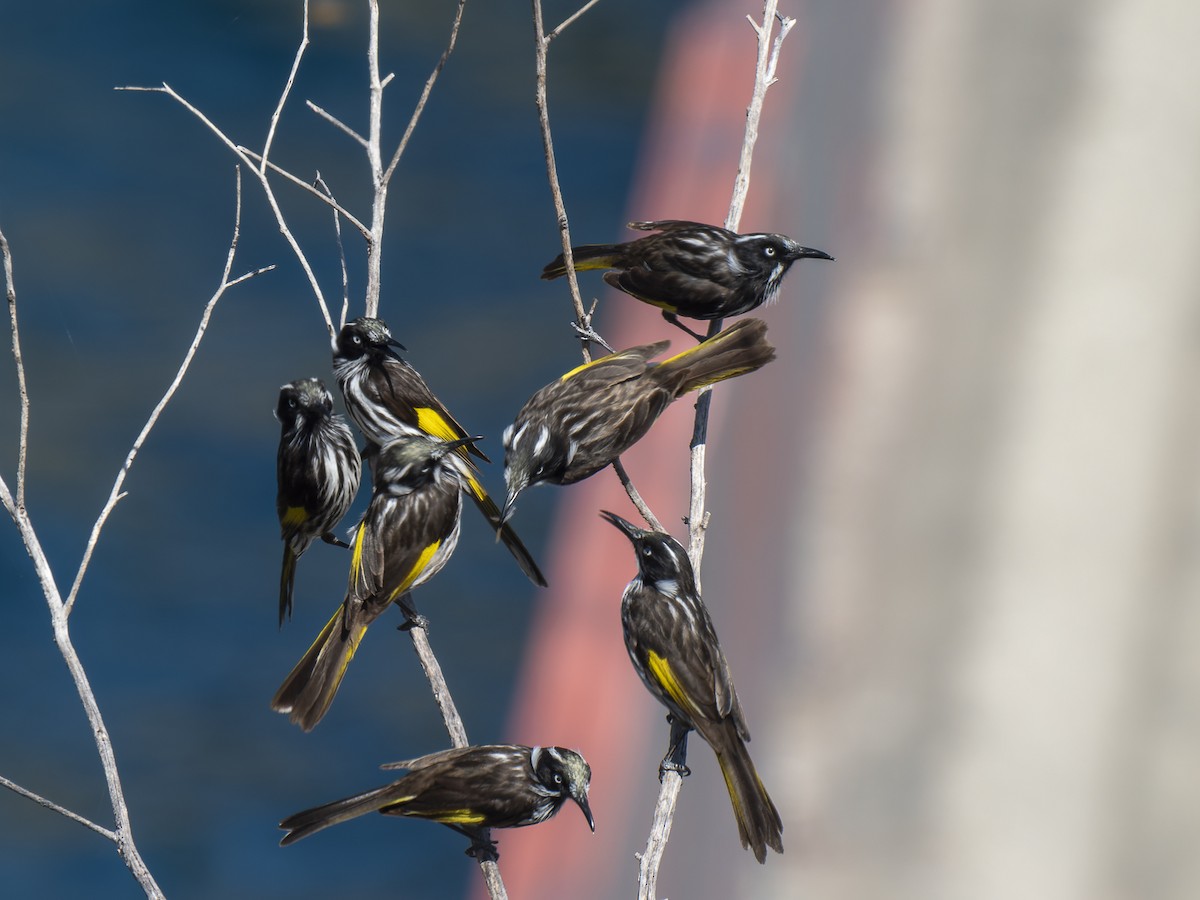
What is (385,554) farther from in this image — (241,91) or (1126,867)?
(241,91)

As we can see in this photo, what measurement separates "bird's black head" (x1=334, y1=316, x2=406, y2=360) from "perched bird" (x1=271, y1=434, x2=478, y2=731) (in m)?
0.14

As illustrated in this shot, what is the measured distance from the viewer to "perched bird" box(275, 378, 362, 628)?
1.29m

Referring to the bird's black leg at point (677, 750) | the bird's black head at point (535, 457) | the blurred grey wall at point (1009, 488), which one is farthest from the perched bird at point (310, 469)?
the blurred grey wall at point (1009, 488)

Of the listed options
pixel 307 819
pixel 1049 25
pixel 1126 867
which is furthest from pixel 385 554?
pixel 1049 25

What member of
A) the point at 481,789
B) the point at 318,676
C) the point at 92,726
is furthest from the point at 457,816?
the point at 92,726

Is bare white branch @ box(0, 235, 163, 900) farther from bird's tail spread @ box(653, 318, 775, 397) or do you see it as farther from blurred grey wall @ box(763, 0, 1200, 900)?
blurred grey wall @ box(763, 0, 1200, 900)

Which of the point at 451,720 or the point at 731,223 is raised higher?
the point at 731,223

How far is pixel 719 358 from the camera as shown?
1.28 m

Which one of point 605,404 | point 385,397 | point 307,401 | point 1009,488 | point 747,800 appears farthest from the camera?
point 1009,488

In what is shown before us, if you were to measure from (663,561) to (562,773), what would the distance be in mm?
228

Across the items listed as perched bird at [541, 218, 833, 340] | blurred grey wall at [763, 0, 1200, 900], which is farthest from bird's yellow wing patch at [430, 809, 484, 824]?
blurred grey wall at [763, 0, 1200, 900]

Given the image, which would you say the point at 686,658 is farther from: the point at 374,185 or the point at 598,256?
the point at 374,185

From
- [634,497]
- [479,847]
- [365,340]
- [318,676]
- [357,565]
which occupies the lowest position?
[479,847]

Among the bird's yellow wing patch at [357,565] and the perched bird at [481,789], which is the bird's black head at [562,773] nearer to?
the perched bird at [481,789]
